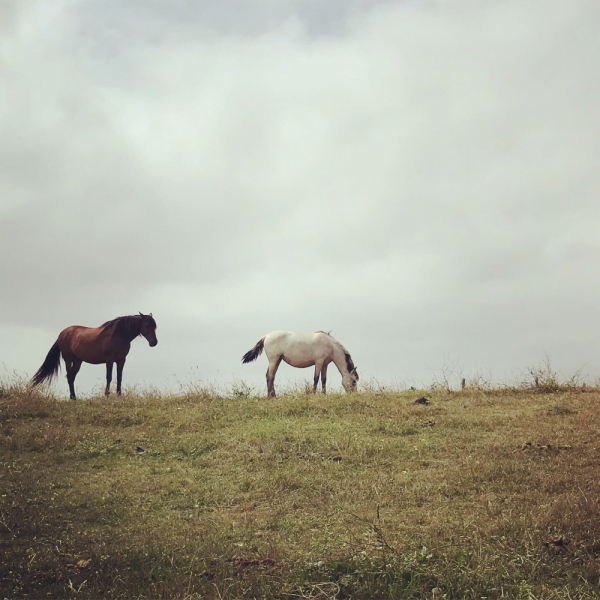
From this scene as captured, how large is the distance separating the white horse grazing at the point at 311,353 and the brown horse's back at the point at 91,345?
183 inches

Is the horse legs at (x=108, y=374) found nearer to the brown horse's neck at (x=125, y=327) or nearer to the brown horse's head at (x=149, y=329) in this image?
the brown horse's neck at (x=125, y=327)

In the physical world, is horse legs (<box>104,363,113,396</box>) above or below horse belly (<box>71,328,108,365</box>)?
below

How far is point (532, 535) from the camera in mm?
7906

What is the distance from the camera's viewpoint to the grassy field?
6.98 m

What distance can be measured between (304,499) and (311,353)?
11.2 metres

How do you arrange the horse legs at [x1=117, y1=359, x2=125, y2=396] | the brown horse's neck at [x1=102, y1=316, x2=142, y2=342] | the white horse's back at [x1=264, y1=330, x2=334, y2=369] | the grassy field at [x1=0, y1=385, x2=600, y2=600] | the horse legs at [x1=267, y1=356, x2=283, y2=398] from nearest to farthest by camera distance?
1. the grassy field at [x1=0, y1=385, x2=600, y2=600]
2. the horse legs at [x1=117, y1=359, x2=125, y2=396]
3. the horse legs at [x1=267, y1=356, x2=283, y2=398]
4. the brown horse's neck at [x1=102, y1=316, x2=142, y2=342]
5. the white horse's back at [x1=264, y1=330, x2=334, y2=369]

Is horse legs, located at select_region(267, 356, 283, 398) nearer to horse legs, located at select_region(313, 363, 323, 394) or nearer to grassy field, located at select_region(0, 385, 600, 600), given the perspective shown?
horse legs, located at select_region(313, 363, 323, 394)

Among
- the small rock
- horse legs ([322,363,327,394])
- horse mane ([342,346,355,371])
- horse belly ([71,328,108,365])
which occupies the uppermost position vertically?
horse belly ([71,328,108,365])

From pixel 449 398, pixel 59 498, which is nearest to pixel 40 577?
pixel 59 498

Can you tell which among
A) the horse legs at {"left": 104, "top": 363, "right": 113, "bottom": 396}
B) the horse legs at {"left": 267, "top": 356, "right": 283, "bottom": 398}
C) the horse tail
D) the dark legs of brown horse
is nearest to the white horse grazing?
the horse legs at {"left": 267, "top": 356, "right": 283, "bottom": 398}

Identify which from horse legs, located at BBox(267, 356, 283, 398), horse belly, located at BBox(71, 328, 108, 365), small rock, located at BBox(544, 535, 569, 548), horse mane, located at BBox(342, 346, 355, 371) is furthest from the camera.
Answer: horse mane, located at BBox(342, 346, 355, 371)

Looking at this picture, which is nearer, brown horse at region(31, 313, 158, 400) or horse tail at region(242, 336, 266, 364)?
brown horse at region(31, 313, 158, 400)

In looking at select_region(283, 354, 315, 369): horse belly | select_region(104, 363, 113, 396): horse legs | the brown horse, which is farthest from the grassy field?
select_region(283, 354, 315, 369): horse belly

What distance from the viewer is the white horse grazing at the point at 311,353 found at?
2073 centimetres
